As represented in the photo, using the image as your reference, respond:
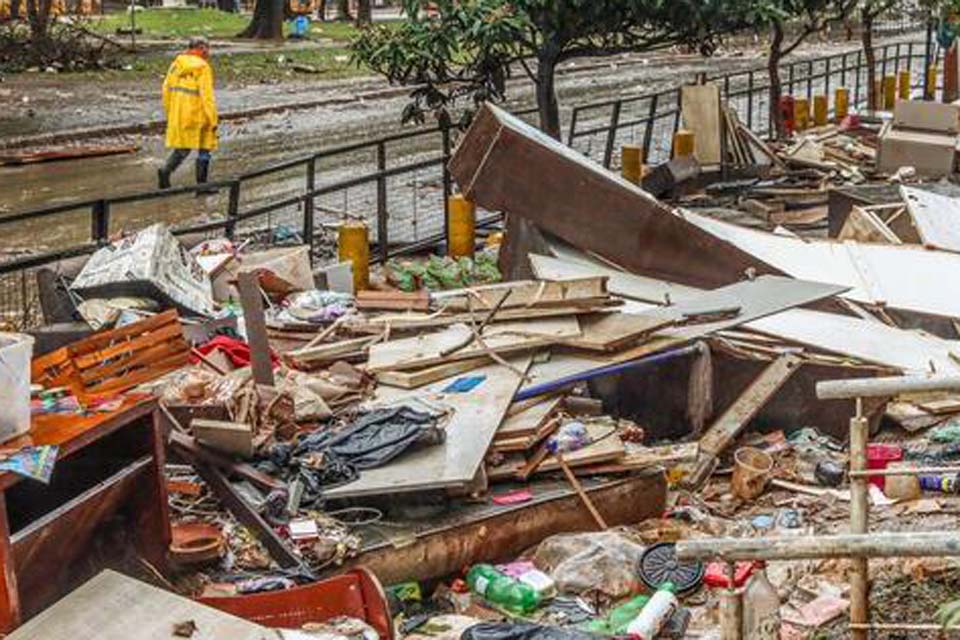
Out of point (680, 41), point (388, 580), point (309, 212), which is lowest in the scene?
point (388, 580)

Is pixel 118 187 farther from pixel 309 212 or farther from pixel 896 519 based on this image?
pixel 896 519

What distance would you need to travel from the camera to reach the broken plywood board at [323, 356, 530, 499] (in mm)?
7309

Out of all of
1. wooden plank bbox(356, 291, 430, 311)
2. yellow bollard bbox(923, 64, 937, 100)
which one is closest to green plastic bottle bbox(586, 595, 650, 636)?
wooden plank bbox(356, 291, 430, 311)

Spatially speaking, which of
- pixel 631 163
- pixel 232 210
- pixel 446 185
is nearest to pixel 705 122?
pixel 631 163

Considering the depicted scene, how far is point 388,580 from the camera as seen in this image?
7008 mm

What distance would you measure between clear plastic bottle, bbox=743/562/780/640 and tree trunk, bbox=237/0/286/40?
4440cm

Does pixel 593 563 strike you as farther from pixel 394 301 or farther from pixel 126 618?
pixel 394 301

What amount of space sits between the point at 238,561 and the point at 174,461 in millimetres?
914

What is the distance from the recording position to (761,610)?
4824mm

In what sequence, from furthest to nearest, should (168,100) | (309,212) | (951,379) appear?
(168,100), (309,212), (951,379)

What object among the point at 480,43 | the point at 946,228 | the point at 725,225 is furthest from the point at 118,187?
the point at 946,228

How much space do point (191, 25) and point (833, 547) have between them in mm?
52233

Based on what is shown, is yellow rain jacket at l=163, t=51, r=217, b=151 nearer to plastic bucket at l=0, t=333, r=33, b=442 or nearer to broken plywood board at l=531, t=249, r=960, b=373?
broken plywood board at l=531, t=249, r=960, b=373

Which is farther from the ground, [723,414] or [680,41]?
[680,41]
